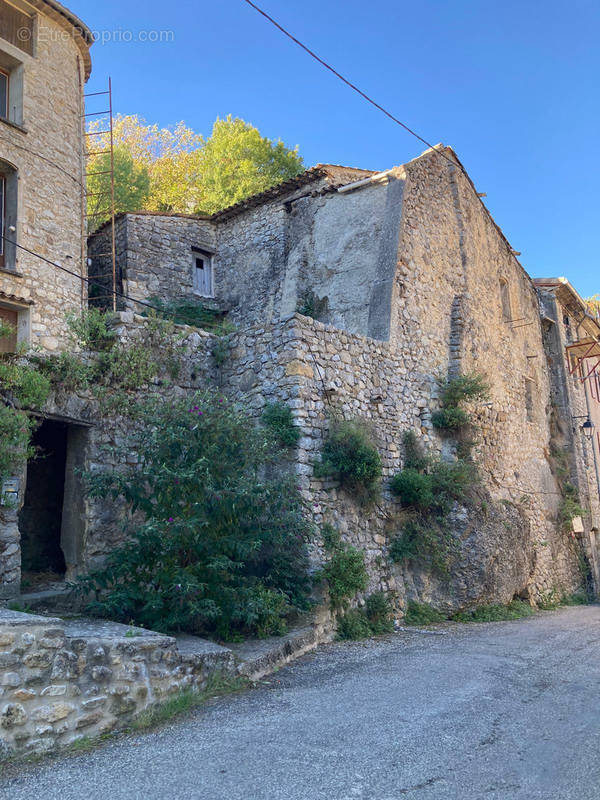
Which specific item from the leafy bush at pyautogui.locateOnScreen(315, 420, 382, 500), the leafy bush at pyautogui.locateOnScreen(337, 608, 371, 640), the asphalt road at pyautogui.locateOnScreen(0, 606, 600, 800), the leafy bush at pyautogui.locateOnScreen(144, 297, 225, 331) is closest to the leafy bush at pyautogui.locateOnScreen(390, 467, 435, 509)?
the leafy bush at pyautogui.locateOnScreen(315, 420, 382, 500)

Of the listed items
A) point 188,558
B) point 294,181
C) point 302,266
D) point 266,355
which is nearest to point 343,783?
point 188,558

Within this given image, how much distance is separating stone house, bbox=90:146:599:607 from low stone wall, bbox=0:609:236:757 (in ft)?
11.9

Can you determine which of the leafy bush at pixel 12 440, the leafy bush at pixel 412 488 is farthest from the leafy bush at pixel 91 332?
the leafy bush at pixel 412 488

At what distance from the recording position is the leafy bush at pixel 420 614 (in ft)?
31.4

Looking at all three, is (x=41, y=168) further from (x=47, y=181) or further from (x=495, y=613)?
(x=495, y=613)

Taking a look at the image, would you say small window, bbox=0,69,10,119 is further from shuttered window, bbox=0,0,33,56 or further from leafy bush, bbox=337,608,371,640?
leafy bush, bbox=337,608,371,640

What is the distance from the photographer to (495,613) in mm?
11031

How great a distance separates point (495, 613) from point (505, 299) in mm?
8490

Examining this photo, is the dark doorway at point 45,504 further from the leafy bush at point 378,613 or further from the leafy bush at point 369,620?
the leafy bush at point 378,613

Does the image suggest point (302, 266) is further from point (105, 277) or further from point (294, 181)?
point (105, 277)

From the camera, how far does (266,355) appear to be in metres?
9.18

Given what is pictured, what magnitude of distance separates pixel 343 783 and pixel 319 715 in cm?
123

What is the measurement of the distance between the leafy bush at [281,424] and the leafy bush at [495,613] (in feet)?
14.0

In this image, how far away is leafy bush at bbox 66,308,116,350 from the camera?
782 centimetres
